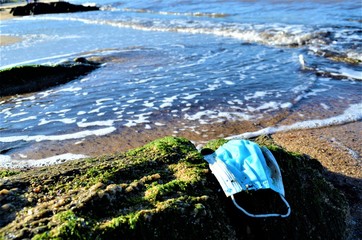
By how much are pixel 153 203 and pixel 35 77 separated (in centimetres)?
837

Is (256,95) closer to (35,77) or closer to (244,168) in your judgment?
(244,168)

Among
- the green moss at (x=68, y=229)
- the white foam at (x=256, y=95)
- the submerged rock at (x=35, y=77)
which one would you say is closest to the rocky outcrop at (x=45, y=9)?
the submerged rock at (x=35, y=77)

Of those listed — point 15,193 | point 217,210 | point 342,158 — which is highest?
point 15,193

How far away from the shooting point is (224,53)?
1238cm

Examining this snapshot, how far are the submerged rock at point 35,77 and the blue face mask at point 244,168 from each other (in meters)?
7.31

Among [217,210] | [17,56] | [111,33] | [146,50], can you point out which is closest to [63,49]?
[17,56]

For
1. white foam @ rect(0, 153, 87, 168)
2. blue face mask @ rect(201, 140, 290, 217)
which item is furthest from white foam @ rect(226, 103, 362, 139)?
white foam @ rect(0, 153, 87, 168)

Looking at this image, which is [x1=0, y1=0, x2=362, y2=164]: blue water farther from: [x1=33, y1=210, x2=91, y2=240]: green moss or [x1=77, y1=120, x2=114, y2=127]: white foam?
[x1=33, y1=210, x2=91, y2=240]: green moss

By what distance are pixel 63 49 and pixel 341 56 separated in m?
10.5

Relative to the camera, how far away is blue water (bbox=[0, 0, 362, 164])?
704 cm

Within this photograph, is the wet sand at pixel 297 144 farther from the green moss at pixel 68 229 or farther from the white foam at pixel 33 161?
the green moss at pixel 68 229

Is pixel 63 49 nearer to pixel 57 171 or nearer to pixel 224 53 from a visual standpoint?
pixel 224 53

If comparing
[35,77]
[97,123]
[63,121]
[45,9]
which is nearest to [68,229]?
[97,123]

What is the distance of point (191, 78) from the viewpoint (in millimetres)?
9594
